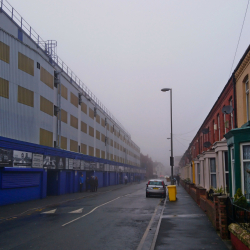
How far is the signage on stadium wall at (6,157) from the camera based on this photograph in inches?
775

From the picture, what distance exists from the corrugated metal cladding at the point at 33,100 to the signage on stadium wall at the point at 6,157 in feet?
4.36

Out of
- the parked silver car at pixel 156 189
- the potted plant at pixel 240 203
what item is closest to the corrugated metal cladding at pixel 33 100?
the parked silver car at pixel 156 189

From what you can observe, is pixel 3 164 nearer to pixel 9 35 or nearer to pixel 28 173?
pixel 28 173

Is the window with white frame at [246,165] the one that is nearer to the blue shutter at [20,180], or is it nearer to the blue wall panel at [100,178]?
the blue shutter at [20,180]

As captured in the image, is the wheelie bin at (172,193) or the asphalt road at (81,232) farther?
the wheelie bin at (172,193)

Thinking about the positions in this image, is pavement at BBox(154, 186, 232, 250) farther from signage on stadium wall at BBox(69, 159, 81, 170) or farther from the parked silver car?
signage on stadium wall at BBox(69, 159, 81, 170)

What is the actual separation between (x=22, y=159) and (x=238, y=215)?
17.1 metres

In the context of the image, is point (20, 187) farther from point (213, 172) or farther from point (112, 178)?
point (112, 178)

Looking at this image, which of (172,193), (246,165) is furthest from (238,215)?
(172,193)

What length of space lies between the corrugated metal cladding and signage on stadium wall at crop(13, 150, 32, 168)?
49.5 inches

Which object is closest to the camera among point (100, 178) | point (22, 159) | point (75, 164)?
point (22, 159)

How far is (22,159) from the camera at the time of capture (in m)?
22.3

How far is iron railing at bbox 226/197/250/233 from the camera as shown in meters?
7.66

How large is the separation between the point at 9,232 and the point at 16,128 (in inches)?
491
